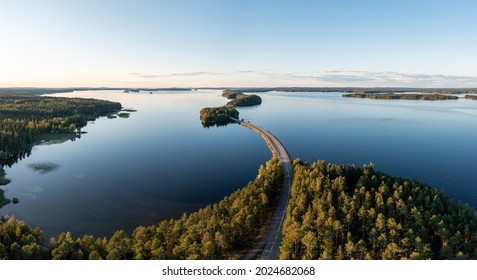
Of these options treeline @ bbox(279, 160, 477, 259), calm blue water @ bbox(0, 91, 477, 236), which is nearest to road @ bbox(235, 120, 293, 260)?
treeline @ bbox(279, 160, 477, 259)

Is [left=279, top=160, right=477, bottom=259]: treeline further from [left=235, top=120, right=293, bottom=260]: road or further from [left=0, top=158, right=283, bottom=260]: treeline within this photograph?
[left=0, top=158, right=283, bottom=260]: treeline

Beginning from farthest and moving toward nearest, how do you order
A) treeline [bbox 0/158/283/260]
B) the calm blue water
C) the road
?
the calm blue water < the road < treeline [bbox 0/158/283/260]

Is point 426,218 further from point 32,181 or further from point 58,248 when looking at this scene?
point 32,181

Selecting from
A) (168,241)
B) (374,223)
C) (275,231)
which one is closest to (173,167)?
(168,241)

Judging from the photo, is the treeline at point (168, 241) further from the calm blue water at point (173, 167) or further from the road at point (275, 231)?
the calm blue water at point (173, 167)

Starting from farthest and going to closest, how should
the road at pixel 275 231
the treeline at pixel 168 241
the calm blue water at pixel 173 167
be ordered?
the calm blue water at pixel 173 167
the road at pixel 275 231
the treeline at pixel 168 241

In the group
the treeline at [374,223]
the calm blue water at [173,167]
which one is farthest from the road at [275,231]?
the calm blue water at [173,167]

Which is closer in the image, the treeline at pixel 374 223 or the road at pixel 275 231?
the treeline at pixel 374 223
